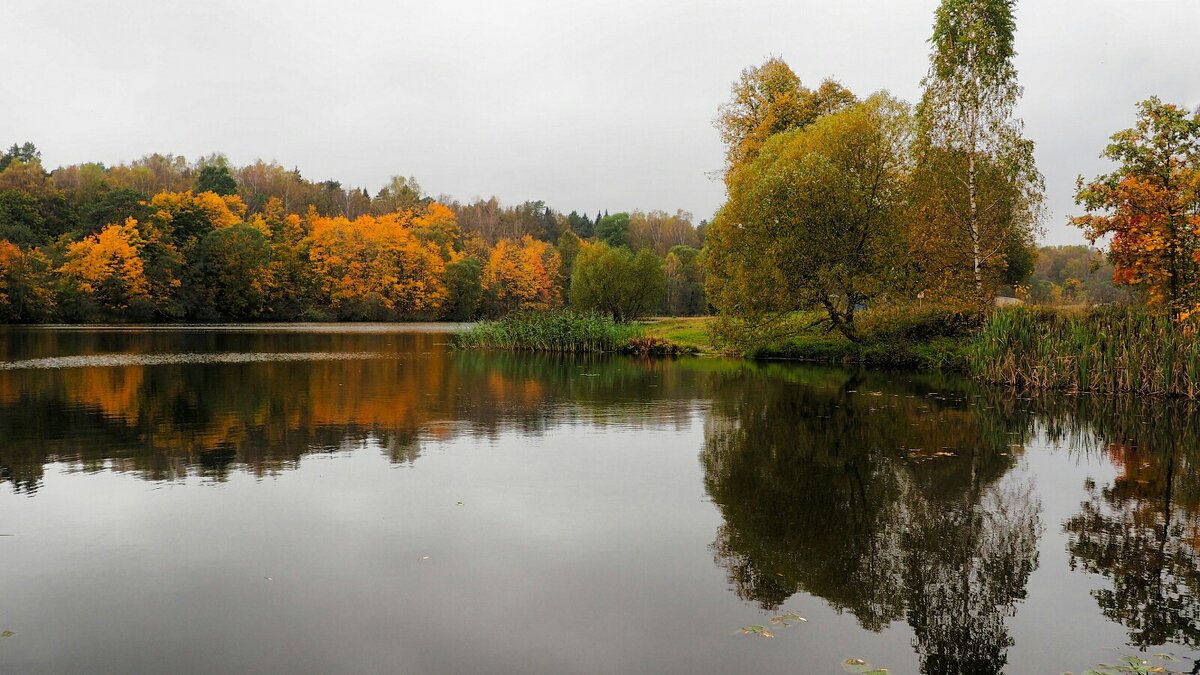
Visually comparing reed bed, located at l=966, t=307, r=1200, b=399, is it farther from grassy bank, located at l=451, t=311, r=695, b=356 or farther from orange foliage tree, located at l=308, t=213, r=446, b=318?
orange foliage tree, located at l=308, t=213, r=446, b=318

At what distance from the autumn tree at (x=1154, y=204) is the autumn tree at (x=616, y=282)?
3849 centimetres

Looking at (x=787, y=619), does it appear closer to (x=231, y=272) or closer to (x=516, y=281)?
(x=231, y=272)

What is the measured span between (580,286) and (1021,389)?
132ft

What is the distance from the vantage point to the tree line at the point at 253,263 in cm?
6319

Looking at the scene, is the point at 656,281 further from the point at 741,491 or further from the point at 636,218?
the point at 636,218

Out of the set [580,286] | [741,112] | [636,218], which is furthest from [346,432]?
[636,218]

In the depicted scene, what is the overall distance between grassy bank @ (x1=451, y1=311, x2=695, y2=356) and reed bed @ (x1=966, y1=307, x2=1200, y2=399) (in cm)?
1617

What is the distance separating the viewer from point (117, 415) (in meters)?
15.3

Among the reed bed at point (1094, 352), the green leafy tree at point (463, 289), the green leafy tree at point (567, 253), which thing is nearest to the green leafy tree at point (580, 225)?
the green leafy tree at point (567, 253)

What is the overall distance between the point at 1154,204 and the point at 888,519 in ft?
54.3

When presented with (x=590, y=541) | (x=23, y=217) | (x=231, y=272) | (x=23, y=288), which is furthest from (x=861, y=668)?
(x=23, y=217)

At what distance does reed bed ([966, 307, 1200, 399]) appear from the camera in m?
18.1

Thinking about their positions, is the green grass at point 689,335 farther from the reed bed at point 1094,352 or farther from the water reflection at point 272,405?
the reed bed at point 1094,352

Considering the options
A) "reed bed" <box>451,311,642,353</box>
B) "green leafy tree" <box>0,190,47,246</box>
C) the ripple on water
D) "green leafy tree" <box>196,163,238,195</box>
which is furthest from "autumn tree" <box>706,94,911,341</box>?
"green leafy tree" <box>196,163,238,195</box>
